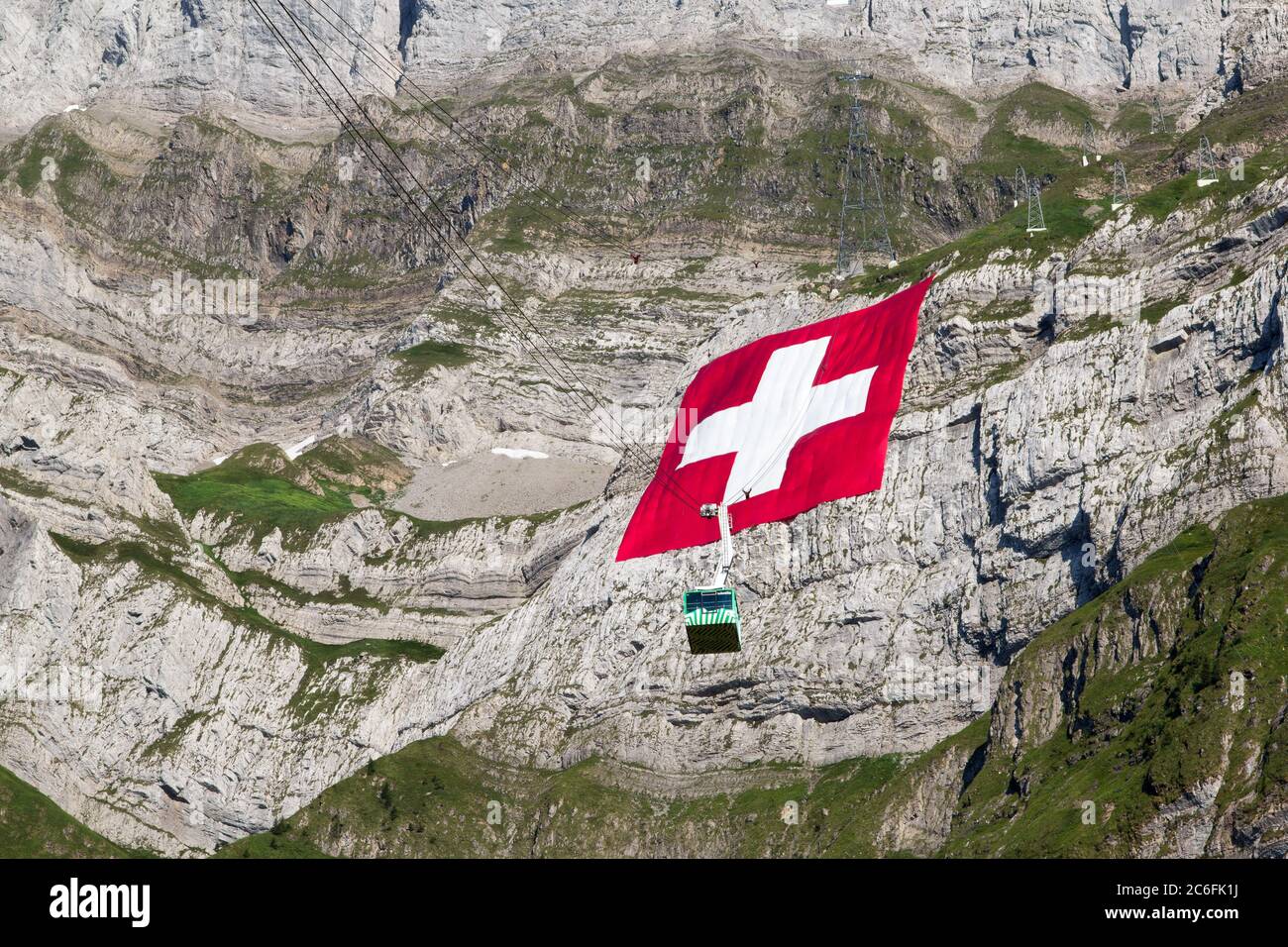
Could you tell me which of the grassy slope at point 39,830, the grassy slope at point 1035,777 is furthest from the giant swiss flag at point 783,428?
the grassy slope at point 39,830

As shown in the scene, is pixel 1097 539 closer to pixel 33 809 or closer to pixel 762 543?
pixel 762 543

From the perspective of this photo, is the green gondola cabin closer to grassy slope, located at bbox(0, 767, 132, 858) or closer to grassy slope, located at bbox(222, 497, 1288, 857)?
grassy slope, located at bbox(222, 497, 1288, 857)

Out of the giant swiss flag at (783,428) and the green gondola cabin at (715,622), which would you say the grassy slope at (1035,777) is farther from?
the green gondola cabin at (715,622)

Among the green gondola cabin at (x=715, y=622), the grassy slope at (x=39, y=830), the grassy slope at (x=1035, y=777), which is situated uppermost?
the grassy slope at (x=39, y=830)

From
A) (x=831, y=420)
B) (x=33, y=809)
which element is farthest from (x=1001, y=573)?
(x=33, y=809)

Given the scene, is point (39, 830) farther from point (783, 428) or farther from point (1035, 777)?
point (783, 428)

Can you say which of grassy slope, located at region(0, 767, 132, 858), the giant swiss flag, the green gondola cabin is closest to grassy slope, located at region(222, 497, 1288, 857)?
grassy slope, located at region(0, 767, 132, 858)

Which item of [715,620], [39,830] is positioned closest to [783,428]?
[715,620]
